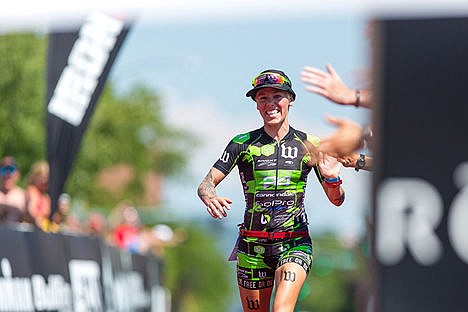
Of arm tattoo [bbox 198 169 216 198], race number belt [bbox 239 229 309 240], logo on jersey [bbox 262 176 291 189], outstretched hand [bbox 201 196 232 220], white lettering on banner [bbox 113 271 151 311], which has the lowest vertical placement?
white lettering on banner [bbox 113 271 151 311]

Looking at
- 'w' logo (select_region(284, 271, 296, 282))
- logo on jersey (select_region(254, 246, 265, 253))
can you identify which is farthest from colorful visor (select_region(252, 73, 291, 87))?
'w' logo (select_region(284, 271, 296, 282))

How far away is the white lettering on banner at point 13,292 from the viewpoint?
11570mm

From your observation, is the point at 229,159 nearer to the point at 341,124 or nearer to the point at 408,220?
the point at 341,124

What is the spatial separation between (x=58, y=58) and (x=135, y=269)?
5.24 meters

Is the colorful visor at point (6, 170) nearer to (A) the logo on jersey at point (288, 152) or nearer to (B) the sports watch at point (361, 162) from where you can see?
(A) the logo on jersey at point (288, 152)

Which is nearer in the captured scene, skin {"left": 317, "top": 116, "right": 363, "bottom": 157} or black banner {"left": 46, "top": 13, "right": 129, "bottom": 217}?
skin {"left": 317, "top": 116, "right": 363, "bottom": 157}

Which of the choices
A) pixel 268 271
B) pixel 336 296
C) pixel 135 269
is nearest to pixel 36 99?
pixel 135 269

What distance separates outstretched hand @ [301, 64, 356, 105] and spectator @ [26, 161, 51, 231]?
7.07 m

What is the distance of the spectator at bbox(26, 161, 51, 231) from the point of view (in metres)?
13.3

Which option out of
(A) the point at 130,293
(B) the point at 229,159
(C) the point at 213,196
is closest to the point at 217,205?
(C) the point at 213,196

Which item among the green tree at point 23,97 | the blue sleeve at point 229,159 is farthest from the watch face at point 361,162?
the green tree at point 23,97

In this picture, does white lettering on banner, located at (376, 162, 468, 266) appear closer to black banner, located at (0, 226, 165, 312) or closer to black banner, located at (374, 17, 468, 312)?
black banner, located at (374, 17, 468, 312)

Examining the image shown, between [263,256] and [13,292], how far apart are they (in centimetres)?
530

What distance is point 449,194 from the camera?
24.3 feet
